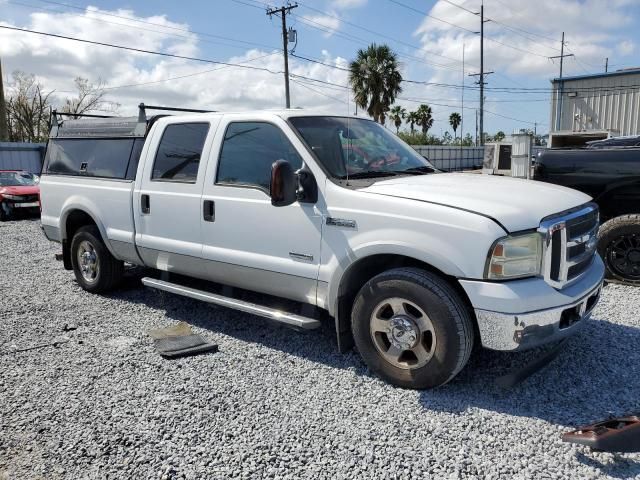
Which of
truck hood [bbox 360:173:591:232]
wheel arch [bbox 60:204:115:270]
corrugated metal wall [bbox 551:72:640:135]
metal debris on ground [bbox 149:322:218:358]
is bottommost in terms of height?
metal debris on ground [bbox 149:322:218:358]

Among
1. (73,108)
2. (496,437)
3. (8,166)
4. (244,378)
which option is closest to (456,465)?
(496,437)

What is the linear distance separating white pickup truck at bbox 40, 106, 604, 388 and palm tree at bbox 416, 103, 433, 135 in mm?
58008

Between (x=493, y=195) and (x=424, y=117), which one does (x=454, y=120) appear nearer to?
(x=424, y=117)

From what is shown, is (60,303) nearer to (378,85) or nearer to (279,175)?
(279,175)

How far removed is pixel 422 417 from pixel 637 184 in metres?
4.22

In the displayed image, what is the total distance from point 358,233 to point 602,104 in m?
26.8

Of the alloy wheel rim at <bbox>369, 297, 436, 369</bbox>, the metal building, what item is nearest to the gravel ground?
the alloy wheel rim at <bbox>369, 297, 436, 369</bbox>

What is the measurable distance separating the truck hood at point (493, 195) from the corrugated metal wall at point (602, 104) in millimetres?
23864

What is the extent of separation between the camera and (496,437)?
115 inches

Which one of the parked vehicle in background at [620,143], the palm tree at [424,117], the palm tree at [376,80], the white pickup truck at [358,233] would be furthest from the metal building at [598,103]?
the palm tree at [424,117]

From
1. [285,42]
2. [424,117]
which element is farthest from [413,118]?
[285,42]

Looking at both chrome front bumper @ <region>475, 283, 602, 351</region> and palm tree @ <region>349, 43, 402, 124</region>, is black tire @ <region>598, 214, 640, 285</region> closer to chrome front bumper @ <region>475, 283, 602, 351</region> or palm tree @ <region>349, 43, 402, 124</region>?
chrome front bumper @ <region>475, 283, 602, 351</region>

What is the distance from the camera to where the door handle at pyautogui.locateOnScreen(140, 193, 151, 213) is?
484 cm

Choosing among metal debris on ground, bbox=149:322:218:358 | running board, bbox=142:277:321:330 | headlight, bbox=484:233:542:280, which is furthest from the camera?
metal debris on ground, bbox=149:322:218:358
